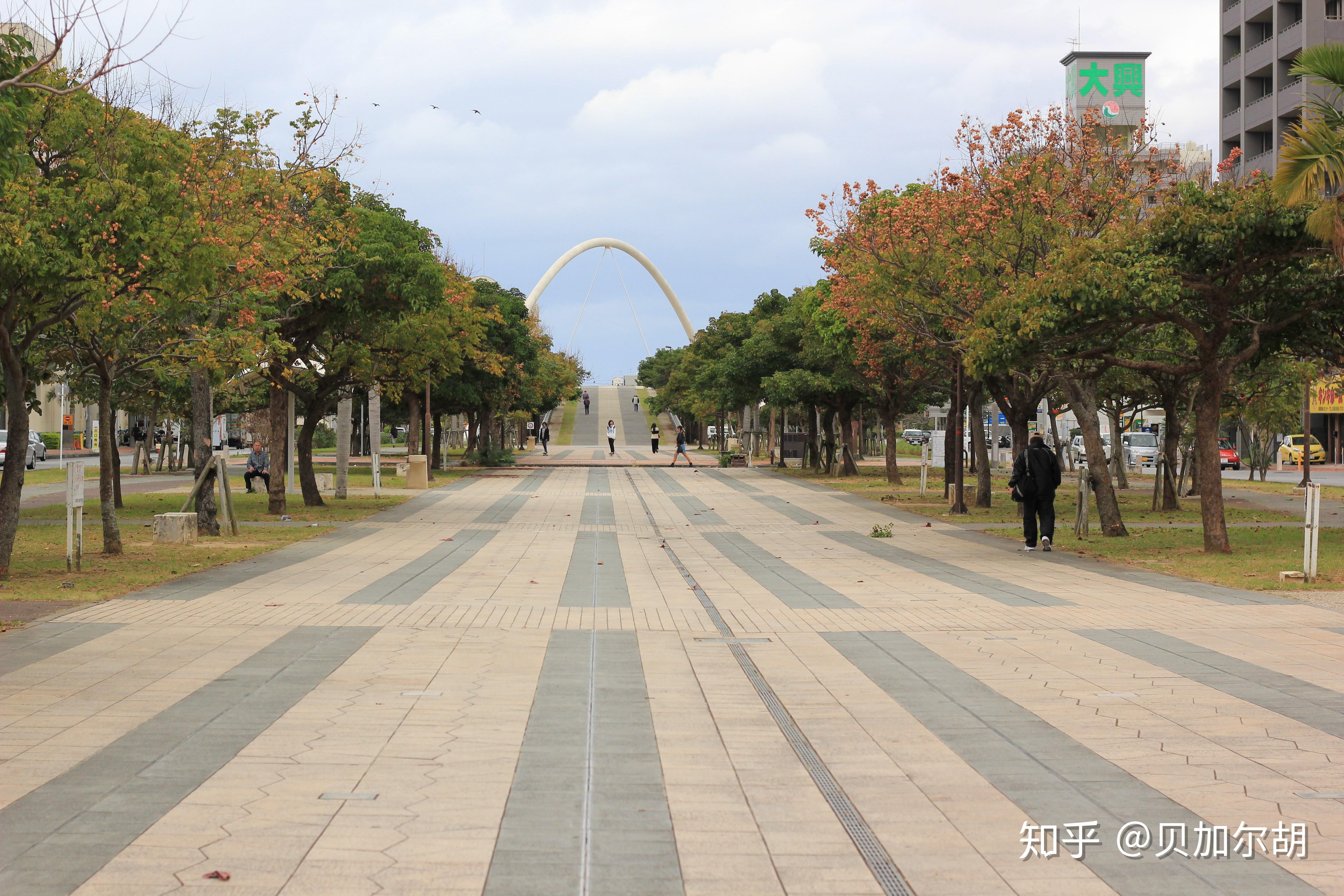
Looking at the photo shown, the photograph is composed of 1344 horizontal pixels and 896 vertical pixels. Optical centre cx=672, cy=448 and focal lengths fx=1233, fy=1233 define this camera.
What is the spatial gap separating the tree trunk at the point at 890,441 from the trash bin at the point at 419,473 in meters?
14.9

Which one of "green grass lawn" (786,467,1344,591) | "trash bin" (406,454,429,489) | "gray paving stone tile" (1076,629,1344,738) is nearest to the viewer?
"gray paving stone tile" (1076,629,1344,738)

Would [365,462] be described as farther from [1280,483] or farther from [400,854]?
[400,854]

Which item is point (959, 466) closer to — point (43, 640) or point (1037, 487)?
point (1037, 487)

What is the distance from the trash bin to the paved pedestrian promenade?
24829 millimetres

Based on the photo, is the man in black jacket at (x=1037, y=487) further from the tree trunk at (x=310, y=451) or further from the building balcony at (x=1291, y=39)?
the building balcony at (x=1291, y=39)

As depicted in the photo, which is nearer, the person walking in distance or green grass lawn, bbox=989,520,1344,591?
green grass lawn, bbox=989,520,1344,591

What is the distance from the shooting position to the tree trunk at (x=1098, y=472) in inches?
850

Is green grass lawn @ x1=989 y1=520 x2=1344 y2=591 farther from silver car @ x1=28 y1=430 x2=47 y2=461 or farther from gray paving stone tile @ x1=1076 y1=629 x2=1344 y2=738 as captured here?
silver car @ x1=28 y1=430 x2=47 y2=461

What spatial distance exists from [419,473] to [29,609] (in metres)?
27.2

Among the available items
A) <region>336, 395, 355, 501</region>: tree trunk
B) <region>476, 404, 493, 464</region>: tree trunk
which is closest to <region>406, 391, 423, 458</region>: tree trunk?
<region>476, 404, 493, 464</region>: tree trunk

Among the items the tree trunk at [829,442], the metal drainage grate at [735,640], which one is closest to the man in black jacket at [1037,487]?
the metal drainage grate at [735,640]

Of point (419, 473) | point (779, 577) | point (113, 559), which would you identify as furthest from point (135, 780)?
point (419, 473)

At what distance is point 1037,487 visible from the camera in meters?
19.2

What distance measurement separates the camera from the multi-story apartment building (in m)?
54.8
